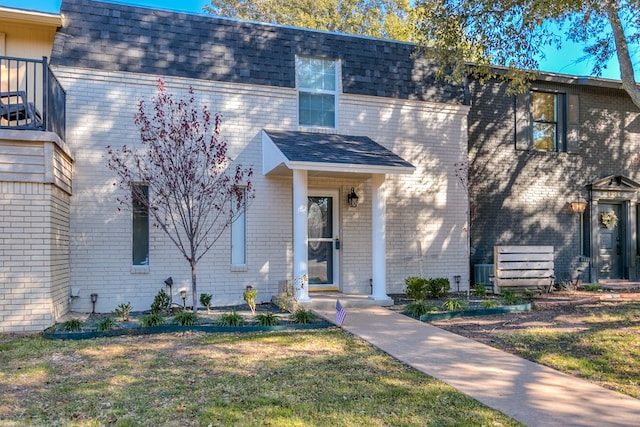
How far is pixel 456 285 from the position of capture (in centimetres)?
1181

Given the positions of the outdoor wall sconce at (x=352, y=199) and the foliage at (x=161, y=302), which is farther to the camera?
the outdoor wall sconce at (x=352, y=199)

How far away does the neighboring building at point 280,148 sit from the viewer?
9195 mm

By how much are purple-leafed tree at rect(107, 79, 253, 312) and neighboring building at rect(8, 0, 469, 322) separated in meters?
0.26

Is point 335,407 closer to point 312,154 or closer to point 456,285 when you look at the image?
point 312,154

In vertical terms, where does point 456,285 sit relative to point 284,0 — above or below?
below

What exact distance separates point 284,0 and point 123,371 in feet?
76.7

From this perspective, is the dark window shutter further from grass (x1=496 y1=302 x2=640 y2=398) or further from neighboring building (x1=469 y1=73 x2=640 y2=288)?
grass (x1=496 y1=302 x2=640 y2=398)

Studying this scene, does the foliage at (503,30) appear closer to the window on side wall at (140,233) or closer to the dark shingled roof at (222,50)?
the dark shingled roof at (222,50)

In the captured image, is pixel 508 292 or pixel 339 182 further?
pixel 339 182

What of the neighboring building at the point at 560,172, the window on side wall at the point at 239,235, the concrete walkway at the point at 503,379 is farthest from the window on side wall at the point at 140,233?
the neighboring building at the point at 560,172

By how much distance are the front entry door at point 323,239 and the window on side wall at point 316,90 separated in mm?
1626

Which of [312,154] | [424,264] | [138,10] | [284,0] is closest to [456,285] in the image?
[424,264]

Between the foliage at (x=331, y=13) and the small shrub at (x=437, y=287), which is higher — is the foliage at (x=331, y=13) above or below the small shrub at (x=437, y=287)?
above

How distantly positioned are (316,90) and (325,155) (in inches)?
95.5
